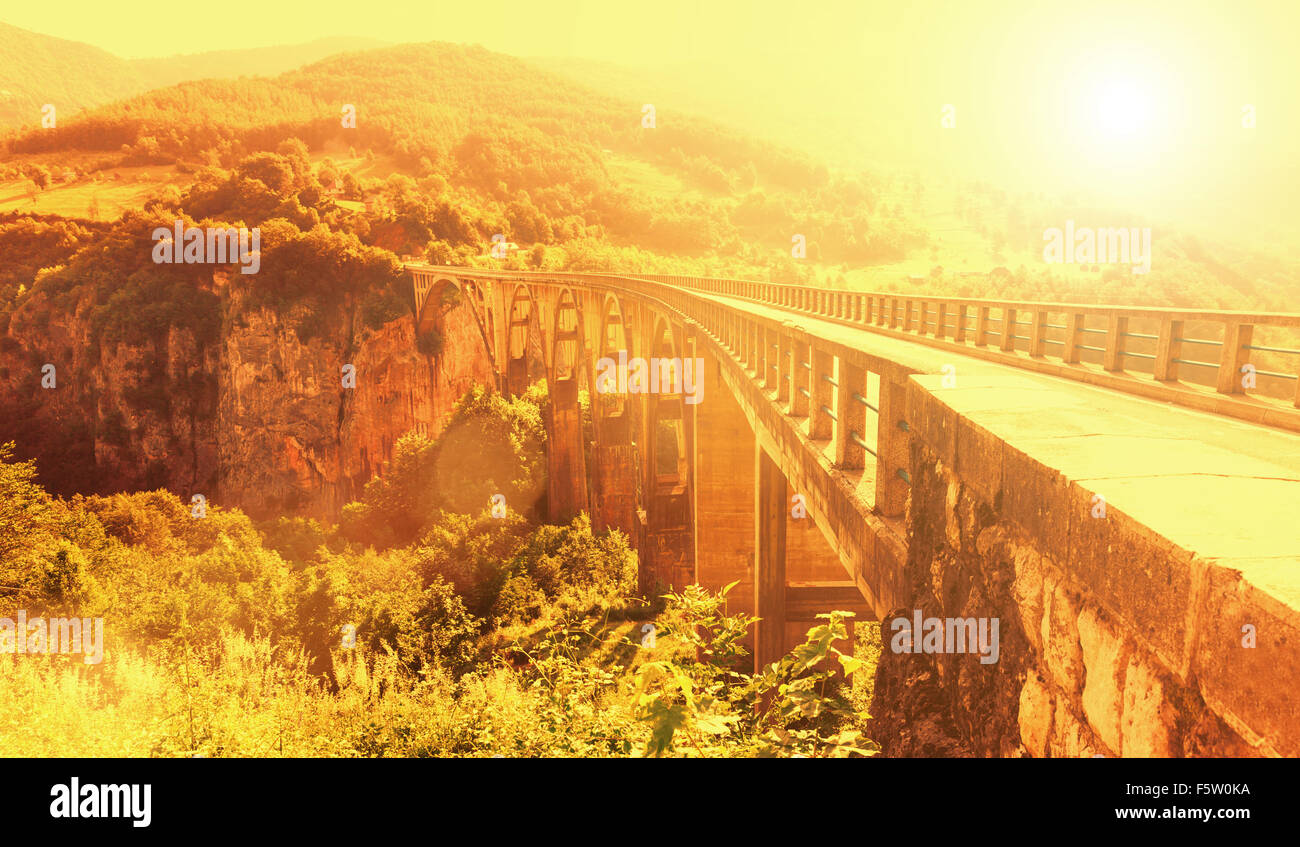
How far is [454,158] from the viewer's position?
11475cm

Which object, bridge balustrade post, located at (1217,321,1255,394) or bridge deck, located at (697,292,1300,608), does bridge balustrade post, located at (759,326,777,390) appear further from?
bridge deck, located at (697,292,1300,608)

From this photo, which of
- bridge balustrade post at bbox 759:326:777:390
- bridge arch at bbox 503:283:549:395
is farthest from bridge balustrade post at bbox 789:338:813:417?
bridge arch at bbox 503:283:549:395

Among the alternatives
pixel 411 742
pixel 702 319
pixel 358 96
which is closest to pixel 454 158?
pixel 358 96

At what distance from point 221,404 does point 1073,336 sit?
186 feet

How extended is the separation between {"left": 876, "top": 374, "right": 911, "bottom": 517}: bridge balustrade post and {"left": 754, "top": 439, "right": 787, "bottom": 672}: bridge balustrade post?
8.12 metres

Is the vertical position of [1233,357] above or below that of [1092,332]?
below

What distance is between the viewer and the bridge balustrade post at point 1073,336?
33.7 feet

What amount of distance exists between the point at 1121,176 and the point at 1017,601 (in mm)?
149577

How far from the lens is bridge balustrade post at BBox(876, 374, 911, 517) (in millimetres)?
5305

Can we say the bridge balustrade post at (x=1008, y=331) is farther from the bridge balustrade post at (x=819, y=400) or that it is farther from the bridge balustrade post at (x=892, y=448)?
the bridge balustrade post at (x=892, y=448)

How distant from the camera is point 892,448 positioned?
534cm

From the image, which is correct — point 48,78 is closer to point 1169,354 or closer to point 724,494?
point 724,494

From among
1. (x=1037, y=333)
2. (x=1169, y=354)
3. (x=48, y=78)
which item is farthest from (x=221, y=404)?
(x=48, y=78)
